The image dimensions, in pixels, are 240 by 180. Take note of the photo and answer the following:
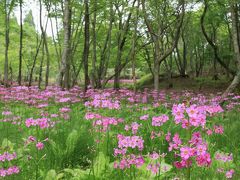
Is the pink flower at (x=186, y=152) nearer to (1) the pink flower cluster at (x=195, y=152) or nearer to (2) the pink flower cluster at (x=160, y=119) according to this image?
(1) the pink flower cluster at (x=195, y=152)

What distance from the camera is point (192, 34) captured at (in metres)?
35.7

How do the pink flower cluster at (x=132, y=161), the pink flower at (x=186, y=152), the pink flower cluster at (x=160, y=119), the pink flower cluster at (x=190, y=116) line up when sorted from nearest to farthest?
the pink flower at (x=186, y=152)
the pink flower cluster at (x=190, y=116)
the pink flower cluster at (x=132, y=161)
the pink flower cluster at (x=160, y=119)

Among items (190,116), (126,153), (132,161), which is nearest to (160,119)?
(132,161)

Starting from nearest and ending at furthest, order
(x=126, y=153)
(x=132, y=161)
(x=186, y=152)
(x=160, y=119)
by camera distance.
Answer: (x=186, y=152)
(x=132, y=161)
(x=160, y=119)
(x=126, y=153)

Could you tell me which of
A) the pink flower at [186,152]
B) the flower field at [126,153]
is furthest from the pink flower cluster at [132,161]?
the pink flower at [186,152]

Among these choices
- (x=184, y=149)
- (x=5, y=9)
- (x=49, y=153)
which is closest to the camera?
(x=184, y=149)

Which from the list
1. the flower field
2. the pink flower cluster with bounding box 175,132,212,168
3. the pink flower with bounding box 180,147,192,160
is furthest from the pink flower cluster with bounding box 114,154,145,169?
the pink flower with bounding box 180,147,192,160

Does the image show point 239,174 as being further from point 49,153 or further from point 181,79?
point 181,79

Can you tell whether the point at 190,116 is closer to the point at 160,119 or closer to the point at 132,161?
the point at 132,161

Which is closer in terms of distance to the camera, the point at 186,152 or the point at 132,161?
the point at 186,152

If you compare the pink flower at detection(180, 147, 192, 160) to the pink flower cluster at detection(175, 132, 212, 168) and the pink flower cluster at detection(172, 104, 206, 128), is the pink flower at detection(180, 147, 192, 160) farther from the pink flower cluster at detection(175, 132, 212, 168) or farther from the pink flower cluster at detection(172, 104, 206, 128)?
the pink flower cluster at detection(172, 104, 206, 128)

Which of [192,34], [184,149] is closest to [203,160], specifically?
[184,149]

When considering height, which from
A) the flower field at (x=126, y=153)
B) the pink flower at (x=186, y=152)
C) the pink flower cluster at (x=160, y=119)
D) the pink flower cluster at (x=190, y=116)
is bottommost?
the flower field at (x=126, y=153)

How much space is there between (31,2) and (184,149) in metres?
26.6
